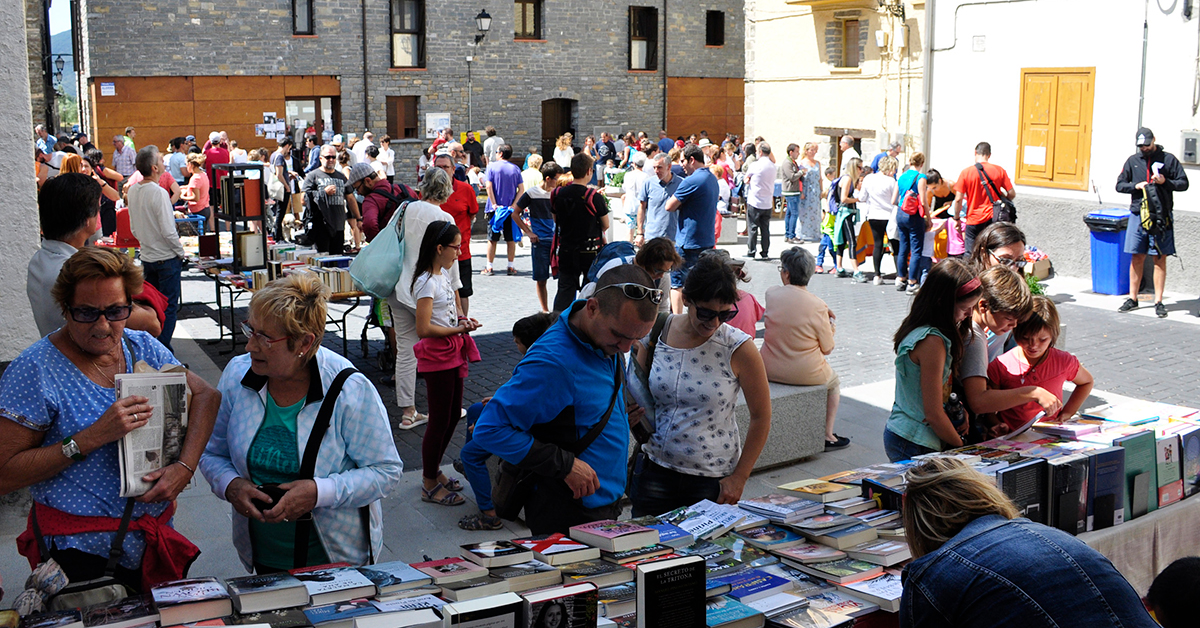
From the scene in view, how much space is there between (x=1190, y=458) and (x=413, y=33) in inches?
1125

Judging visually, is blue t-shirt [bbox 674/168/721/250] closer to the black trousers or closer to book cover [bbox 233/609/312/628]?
the black trousers

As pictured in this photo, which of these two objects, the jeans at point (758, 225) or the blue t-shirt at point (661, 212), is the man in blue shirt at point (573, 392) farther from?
the jeans at point (758, 225)

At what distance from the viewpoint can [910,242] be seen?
13.1 metres

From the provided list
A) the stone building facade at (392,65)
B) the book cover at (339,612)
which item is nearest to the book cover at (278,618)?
the book cover at (339,612)

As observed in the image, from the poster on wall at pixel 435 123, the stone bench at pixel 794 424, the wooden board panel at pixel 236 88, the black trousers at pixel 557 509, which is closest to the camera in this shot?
the black trousers at pixel 557 509

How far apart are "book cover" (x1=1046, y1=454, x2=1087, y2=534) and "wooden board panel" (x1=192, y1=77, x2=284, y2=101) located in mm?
27443

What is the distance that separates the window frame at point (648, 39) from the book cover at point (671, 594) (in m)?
32.0

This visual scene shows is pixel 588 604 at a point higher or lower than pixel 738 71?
lower

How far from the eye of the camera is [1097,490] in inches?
169

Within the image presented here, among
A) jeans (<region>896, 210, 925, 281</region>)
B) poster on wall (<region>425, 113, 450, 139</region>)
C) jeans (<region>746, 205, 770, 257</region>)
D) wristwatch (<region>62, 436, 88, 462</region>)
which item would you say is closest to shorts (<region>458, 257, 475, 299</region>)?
jeans (<region>896, 210, 925, 281</region>)

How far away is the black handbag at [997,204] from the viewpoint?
12.6m

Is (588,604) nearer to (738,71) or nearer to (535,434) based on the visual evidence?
(535,434)

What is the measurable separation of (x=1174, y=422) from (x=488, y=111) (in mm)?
28155

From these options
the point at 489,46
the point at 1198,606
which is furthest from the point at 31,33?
the point at 1198,606
